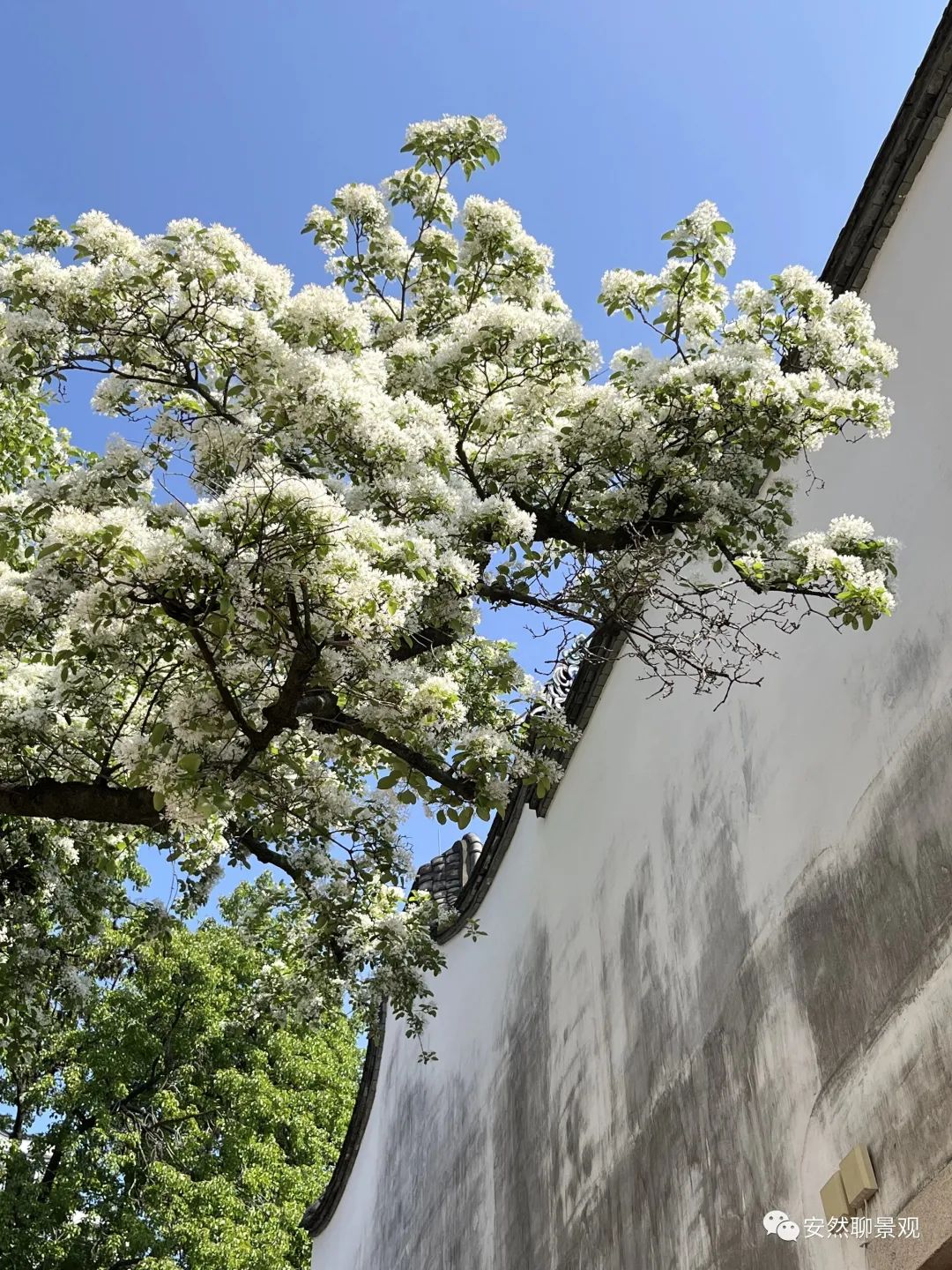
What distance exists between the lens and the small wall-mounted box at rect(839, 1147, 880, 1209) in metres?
3.98

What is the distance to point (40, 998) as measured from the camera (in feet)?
26.0

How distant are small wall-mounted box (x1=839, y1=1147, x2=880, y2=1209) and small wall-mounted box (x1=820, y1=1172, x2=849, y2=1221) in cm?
2

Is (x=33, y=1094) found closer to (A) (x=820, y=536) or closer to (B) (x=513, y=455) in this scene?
(B) (x=513, y=455)

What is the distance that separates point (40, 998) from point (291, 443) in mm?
5035

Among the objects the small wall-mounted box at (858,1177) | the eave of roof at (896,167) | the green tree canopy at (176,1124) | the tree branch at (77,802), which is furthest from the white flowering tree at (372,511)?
the green tree canopy at (176,1124)

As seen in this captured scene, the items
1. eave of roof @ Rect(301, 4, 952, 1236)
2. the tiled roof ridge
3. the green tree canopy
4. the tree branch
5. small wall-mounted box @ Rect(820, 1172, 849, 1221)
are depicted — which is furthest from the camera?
the green tree canopy

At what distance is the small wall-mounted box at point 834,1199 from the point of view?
4098mm

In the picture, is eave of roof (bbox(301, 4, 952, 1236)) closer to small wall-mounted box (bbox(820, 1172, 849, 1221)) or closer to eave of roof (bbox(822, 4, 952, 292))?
eave of roof (bbox(822, 4, 952, 292))

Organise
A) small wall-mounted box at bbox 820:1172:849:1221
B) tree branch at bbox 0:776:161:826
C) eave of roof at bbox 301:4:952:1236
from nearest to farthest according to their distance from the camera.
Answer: small wall-mounted box at bbox 820:1172:849:1221, eave of roof at bbox 301:4:952:1236, tree branch at bbox 0:776:161:826

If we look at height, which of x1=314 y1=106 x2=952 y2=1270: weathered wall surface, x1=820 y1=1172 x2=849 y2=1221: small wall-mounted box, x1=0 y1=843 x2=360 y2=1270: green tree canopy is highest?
x1=0 y1=843 x2=360 y2=1270: green tree canopy

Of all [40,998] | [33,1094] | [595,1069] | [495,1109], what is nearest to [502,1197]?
[495,1109]

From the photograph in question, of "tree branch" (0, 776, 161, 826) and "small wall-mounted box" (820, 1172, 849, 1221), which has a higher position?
"tree branch" (0, 776, 161, 826)

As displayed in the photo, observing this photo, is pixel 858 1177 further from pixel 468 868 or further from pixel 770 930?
pixel 468 868

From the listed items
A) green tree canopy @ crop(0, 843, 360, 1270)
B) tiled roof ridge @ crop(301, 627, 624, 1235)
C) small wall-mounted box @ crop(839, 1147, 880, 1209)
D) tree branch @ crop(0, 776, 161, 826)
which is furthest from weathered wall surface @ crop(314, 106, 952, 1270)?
green tree canopy @ crop(0, 843, 360, 1270)
